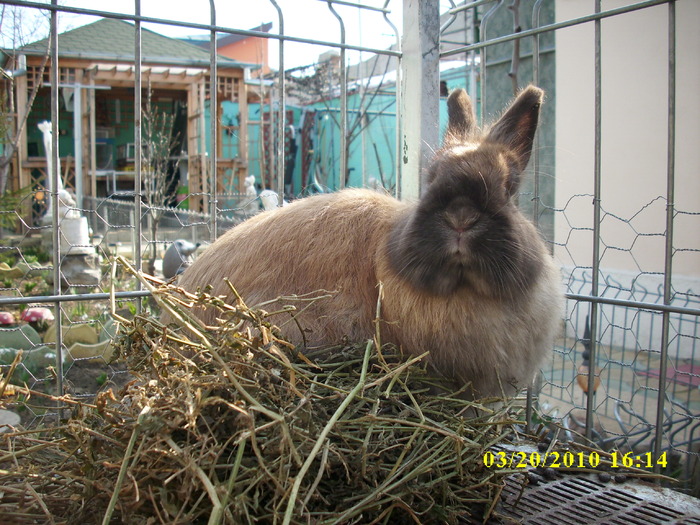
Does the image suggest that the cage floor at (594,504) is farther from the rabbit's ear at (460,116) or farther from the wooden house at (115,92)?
the wooden house at (115,92)

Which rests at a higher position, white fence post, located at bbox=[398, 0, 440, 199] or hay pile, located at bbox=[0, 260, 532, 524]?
white fence post, located at bbox=[398, 0, 440, 199]

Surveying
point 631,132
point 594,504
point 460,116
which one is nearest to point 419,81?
point 460,116

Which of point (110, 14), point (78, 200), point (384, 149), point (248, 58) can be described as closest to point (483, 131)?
point (110, 14)

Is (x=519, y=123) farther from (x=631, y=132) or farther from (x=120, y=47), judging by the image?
(x=120, y=47)

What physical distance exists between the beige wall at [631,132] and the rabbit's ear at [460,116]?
11.2 ft

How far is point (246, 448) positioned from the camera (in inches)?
59.7

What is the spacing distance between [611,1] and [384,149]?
9.09 m

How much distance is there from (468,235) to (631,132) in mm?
5355

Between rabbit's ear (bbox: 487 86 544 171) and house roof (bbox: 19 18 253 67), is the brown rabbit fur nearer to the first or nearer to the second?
rabbit's ear (bbox: 487 86 544 171)

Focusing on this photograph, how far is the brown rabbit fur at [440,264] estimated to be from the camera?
6.43 ft

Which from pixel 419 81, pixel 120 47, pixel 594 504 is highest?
pixel 120 47

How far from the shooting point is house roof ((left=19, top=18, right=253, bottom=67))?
12.0 metres

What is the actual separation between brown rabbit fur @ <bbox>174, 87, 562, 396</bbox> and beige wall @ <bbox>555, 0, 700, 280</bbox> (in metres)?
3.64
